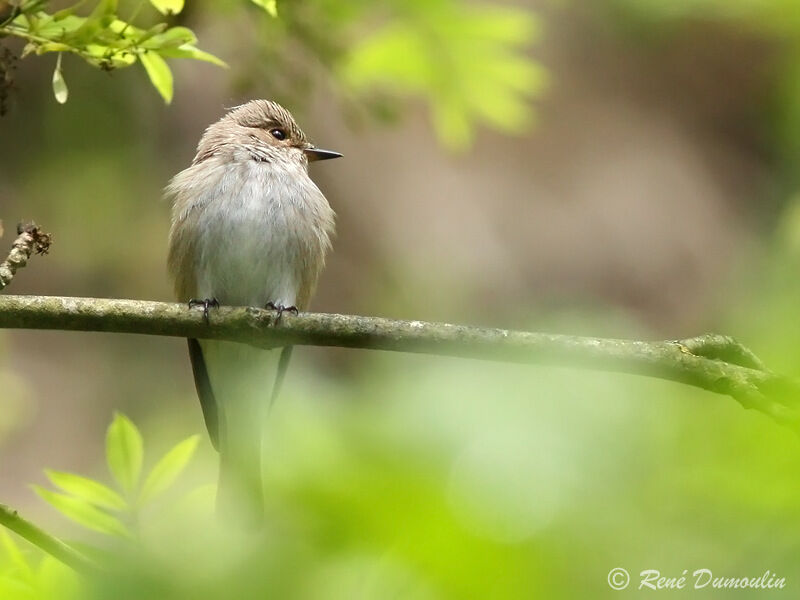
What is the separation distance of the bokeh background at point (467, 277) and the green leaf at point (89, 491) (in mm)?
131

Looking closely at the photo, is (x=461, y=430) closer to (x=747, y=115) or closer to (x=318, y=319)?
(x=318, y=319)

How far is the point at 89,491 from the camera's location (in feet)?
5.92

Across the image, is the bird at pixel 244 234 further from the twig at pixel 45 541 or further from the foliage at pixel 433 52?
the twig at pixel 45 541

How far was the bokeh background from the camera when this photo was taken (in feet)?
3.39

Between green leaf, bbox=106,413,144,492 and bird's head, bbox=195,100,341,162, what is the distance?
9.39 feet

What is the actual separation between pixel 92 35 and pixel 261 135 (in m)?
2.82

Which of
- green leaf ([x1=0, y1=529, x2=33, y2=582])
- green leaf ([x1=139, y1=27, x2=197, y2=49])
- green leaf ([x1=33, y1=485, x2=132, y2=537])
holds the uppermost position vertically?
green leaf ([x1=139, y1=27, x2=197, y2=49])

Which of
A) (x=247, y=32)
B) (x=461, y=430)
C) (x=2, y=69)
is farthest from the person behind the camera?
(x=247, y=32)

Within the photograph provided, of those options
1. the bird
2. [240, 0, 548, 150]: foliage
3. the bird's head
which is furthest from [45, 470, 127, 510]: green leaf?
the bird's head

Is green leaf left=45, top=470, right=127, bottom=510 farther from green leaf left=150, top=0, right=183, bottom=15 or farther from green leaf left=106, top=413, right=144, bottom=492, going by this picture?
green leaf left=150, top=0, right=183, bottom=15

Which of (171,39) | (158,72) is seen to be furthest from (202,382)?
(171,39)

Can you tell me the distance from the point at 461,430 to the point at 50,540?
2.83 feet

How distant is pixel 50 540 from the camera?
1687 mm

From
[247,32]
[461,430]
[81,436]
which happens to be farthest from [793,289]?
[81,436]
